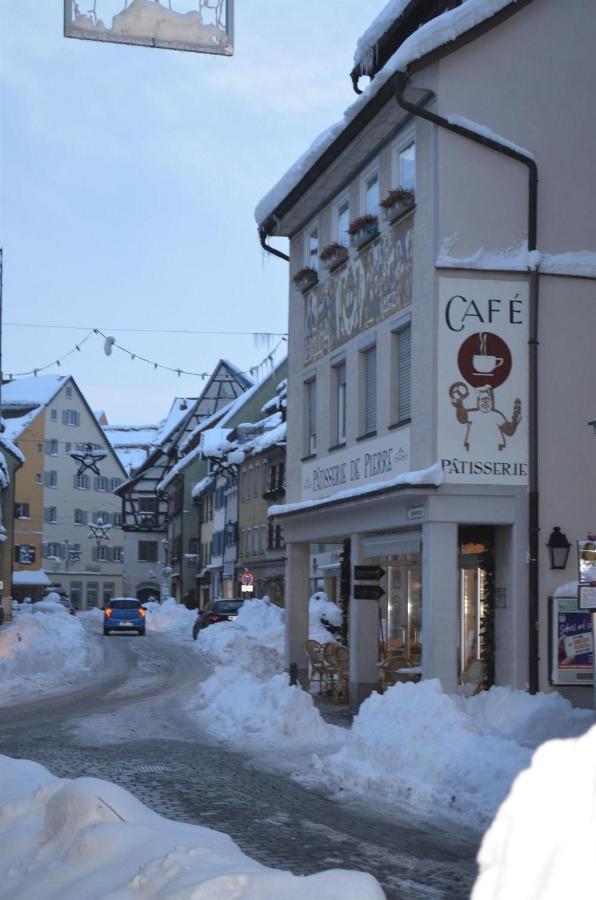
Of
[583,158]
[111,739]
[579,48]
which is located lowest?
[111,739]

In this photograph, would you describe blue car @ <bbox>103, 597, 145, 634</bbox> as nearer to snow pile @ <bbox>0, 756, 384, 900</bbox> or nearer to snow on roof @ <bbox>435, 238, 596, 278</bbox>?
snow on roof @ <bbox>435, 238, 596, 278</bbox>

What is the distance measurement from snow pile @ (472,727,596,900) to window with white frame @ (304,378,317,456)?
72.4 feet

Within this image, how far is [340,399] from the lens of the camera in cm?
2541

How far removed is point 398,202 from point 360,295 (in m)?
2.92

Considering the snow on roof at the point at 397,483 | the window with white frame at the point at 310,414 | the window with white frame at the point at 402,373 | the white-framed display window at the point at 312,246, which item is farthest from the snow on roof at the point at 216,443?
the window with white frame at the point at 402,373

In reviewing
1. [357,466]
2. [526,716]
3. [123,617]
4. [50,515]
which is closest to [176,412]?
[50,515]

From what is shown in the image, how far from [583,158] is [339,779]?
10.8 meters

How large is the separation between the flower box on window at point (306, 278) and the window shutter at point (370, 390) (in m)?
3.12

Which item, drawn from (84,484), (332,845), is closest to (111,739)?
(332,845)

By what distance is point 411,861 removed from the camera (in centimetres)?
966

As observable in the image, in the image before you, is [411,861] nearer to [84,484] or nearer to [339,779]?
[339,779]

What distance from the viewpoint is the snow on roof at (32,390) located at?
110438 millimetres

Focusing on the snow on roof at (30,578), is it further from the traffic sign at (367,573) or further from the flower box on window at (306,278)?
the traffic sign at (367,573)

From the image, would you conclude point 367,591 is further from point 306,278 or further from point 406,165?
point 406,165
